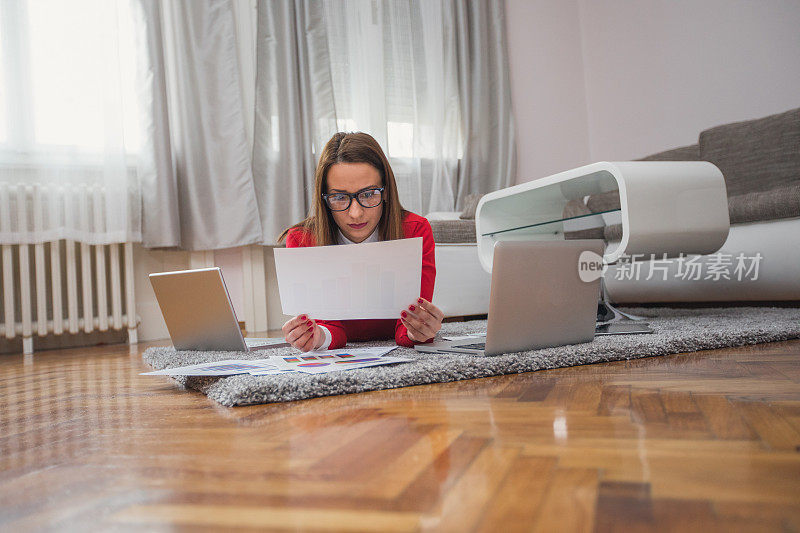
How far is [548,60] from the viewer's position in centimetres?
428

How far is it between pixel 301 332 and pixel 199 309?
1.41 ft

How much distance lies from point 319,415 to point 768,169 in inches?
95.1

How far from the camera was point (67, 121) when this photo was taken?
110 inches

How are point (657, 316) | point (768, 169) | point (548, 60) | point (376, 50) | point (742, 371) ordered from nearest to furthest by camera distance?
point (742, 371) → point (657, 316) → point (768, 169) → point (376, 50) → point (548, 60)

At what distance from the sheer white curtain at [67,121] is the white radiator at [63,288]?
65mm

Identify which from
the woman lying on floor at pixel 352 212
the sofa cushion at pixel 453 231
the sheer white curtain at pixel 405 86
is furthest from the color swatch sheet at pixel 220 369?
the sheer white curtain at pixel 405 86

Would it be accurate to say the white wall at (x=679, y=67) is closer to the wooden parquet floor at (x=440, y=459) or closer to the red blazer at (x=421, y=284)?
the red blazer at (x=421, y=284)

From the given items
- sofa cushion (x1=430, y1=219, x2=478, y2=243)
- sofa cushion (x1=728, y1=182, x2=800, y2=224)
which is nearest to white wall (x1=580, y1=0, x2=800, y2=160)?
sofa cushion (x1=728, y1=182, x2=800, y2=224)

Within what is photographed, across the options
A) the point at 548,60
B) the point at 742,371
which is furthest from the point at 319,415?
the point at 548,60

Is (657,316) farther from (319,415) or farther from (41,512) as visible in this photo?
(41,512)

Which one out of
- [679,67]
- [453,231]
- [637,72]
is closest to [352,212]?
[453,231]

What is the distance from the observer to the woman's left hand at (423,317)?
1.29 m

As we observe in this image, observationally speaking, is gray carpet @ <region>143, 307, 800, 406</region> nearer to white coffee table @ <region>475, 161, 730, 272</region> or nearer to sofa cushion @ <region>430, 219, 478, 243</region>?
white coffee table @ <region>475, 161, 730, 272</region>

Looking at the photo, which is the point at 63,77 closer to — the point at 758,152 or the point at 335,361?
the point at 335,361
